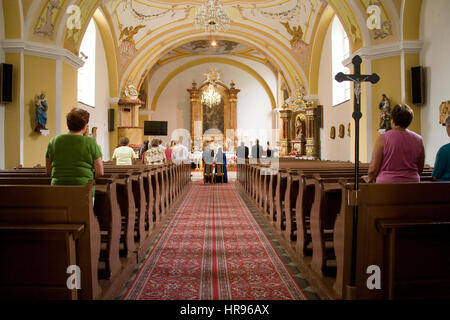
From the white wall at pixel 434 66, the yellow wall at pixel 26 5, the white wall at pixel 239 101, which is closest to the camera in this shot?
the white wall at pixel 434 66

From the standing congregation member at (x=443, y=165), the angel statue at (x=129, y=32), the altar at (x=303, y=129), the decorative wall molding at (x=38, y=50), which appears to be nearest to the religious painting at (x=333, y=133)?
the altar at (x=303, y=129)

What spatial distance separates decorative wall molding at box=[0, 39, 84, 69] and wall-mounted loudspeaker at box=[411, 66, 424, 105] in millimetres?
7882

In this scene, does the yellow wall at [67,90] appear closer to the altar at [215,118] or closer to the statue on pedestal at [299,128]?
the statue on pedestal at [299,128]

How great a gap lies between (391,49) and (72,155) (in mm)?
7933

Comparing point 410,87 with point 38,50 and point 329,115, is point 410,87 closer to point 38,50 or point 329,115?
point 329,115

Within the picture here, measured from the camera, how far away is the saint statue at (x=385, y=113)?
27.2 feet

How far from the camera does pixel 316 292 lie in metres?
2.93

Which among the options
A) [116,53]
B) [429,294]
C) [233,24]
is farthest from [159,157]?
[233,24]

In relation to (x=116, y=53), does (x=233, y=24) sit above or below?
above

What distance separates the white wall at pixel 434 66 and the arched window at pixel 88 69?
10.1 metres

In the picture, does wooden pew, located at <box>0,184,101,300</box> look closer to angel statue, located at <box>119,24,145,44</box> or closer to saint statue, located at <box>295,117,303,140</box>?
angel statue, located at <box>119,24,145,44</box>

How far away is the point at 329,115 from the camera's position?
14.2 meters
